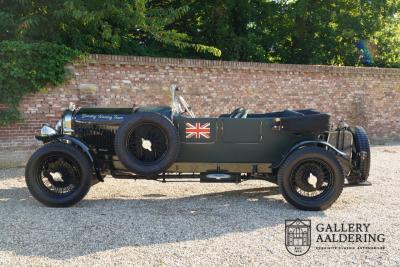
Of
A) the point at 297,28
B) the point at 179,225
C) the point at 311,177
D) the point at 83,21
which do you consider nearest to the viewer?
the point at 179,225

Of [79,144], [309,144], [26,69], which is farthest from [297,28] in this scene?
[79,144]

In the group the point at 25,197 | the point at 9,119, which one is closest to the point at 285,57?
the point at 9,119

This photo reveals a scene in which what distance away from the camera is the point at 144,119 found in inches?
209

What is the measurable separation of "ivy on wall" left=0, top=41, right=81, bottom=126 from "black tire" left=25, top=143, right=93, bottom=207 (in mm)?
3336

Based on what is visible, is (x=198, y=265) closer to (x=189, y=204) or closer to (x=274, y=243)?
(x=274, y=243)

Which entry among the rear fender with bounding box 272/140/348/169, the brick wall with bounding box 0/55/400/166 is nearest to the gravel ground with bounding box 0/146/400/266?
the rear fender with bounding box 272/140/348/169


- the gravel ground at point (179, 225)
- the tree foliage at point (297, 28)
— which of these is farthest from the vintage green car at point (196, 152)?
the tree foliage at point (297, 28)

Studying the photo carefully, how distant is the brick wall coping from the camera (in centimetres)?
915

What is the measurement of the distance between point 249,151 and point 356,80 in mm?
8361

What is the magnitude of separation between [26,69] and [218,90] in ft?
14.8

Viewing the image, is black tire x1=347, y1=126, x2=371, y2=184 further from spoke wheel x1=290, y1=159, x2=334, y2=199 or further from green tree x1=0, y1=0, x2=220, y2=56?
green tree x1=0, y1=0, x2=220, y2=56

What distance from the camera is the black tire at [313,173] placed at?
209 inches

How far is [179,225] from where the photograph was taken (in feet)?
15.3

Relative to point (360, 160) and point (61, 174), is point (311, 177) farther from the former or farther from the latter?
point (61, 174)
